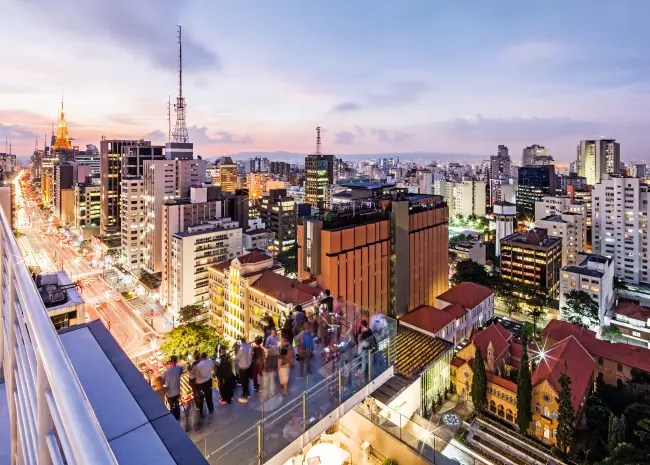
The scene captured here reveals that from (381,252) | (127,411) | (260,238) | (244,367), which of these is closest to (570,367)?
(381,252)

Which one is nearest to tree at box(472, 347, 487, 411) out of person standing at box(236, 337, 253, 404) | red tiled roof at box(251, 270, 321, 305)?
red tiled roof at box(251, 270, 321, 305)

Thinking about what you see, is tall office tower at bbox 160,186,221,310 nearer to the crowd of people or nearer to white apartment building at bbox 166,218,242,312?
white apartment building at bbox 166,218,242,312

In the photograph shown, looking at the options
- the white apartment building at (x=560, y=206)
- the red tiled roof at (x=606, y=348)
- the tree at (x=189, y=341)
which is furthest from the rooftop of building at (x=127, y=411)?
the white apartment building at (x=560, y=206)

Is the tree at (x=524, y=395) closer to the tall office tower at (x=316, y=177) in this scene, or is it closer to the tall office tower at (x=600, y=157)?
the tall office tower at (x=316, y=177)

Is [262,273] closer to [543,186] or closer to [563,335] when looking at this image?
[563,335]

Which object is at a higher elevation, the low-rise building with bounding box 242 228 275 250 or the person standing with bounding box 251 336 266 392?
the person standing with bounding box 251 336 266 392

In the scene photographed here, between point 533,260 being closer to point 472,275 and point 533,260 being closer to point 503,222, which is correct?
point 472,275
